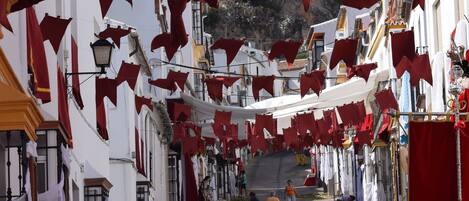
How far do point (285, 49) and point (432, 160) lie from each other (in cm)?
313

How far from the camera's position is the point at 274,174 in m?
73.4

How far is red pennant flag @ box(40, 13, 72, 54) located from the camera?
17109 mm

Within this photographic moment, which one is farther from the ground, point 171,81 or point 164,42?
point 171,81

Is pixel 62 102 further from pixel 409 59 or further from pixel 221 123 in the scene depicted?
pixel 221 123

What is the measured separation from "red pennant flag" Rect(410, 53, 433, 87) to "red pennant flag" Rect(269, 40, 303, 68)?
413cm

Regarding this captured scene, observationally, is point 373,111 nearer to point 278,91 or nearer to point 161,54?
point 161,54

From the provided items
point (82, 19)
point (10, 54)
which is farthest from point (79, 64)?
point (10, 54)

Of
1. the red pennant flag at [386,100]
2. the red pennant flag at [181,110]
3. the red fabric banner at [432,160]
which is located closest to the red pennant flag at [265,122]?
the red pennant flag at [181,110]

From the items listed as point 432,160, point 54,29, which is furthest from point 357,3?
point 54,29

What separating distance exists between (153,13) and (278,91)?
59100 millimetres

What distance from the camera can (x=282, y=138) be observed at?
4094 cm

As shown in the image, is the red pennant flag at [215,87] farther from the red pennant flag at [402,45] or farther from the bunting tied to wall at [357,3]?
the bunting tied to wall at [357,3]

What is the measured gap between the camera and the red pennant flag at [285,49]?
19.4 meters

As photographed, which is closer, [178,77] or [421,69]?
[421,69]
